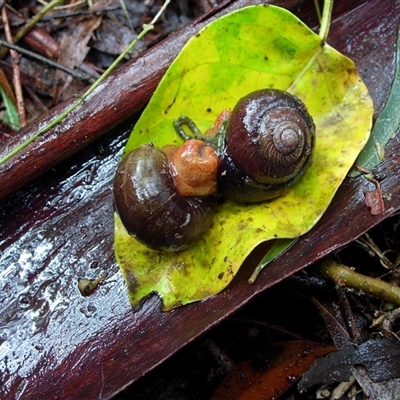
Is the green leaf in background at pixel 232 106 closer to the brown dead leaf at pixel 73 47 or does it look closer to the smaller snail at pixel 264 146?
the smaller snail at pixel 264 146

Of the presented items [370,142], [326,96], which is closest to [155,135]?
[326,96]

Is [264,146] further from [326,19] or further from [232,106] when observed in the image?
[326,19]

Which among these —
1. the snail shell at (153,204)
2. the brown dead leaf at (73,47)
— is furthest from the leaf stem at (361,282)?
the brown dead leaf at (73,47)

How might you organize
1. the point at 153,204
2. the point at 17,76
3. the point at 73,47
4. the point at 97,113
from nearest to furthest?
the point at 153,204 < the point at 97,113 < the point at 17,76 < the point at 73,47

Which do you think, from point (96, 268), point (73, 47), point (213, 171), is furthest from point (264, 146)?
point (73, 47)

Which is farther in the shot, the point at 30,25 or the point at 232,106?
the point at 30,25

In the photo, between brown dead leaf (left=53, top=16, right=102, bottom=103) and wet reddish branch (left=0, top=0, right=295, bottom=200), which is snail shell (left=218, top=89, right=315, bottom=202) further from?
brown dead leaf (left=53, top=16, right=102, bottom=103)
